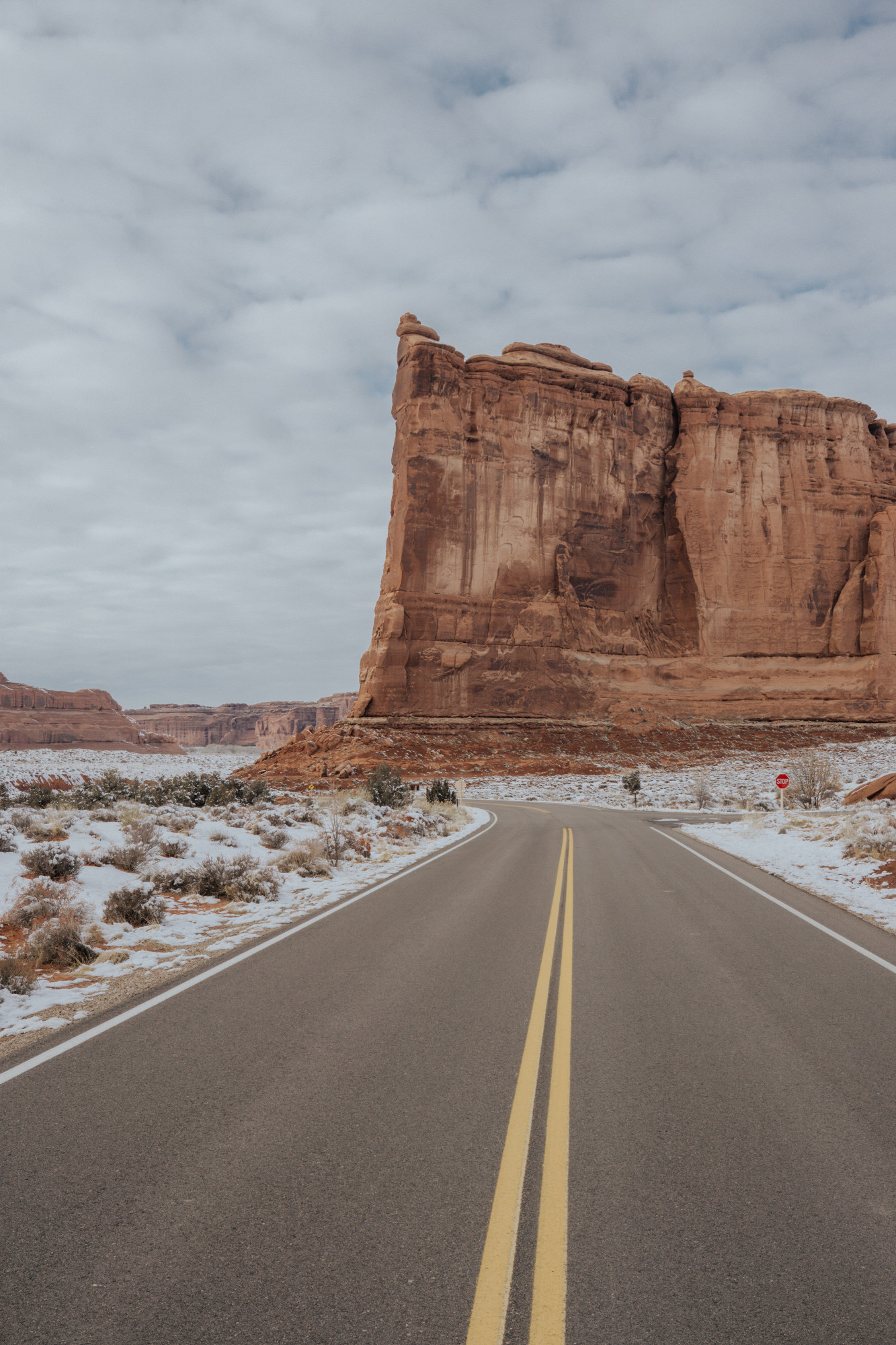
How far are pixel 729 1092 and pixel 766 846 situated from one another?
1346cm

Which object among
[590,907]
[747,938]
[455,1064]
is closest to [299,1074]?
[455,1064]

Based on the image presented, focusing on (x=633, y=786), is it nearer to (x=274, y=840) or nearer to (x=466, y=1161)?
(x=274, y=840)

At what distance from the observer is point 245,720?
16725 centimetres

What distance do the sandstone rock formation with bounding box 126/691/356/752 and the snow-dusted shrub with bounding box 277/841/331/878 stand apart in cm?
14249

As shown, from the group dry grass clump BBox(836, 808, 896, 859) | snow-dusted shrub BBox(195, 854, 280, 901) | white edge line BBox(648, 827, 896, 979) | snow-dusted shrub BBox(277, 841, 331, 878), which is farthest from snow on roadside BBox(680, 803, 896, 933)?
snow-dusted shrub BBox(195, 854, 280, 901)

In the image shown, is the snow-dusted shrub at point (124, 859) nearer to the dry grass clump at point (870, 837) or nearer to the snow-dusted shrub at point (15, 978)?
the snow-dusted shrub at point (15, 978)

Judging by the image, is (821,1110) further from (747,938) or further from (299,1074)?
(747,938)

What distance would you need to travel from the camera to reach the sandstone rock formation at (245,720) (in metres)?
158

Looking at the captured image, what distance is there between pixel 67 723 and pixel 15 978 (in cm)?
11754

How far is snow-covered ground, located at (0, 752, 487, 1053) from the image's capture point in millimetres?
6629

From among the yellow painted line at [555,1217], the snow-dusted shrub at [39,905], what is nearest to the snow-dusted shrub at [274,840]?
the snow-dusted shrub at [39,905]

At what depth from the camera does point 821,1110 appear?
405 cm

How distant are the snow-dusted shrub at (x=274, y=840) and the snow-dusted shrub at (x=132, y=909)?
16.4 ft

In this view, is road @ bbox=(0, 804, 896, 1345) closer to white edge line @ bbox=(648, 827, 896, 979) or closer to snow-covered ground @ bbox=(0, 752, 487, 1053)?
white edge line @ bbox=(648, 827, 896, 979)
